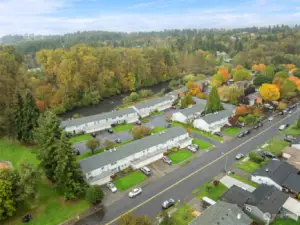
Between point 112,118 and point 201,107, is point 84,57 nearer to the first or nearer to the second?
point 112,118

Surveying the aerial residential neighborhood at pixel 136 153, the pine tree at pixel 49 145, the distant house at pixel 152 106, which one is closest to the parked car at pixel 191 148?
the aerial residential neighborhood at pixel 136 153

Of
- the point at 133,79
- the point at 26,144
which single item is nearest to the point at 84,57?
the point at 133,79

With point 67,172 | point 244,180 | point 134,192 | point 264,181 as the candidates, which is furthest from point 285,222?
point 67,172

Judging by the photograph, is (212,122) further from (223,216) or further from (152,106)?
(223,216)

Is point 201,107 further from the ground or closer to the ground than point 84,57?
closer to the ground

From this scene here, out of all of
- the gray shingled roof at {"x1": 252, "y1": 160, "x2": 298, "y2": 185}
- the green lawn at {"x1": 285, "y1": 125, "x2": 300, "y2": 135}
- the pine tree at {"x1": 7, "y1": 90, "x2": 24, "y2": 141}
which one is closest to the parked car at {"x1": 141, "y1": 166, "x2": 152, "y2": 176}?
the gray shingled roof at {"x1": 252, "y1": 160, "x2": 298, "y2": 185}

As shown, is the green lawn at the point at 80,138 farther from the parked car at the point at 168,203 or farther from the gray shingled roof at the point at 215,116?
the gray shingled roof at the point at 215,116
